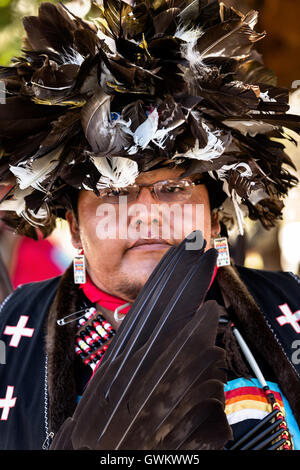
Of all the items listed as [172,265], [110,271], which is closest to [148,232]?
[110,271]

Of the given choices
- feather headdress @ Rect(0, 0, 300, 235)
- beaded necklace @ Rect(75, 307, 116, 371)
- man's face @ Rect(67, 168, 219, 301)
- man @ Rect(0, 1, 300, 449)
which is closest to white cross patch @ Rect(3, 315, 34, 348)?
man @ Rect(0, 1, 300, 449)

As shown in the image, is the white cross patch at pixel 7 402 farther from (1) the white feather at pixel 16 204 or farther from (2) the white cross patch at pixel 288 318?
(2) the white cross patch at pixel 288 318

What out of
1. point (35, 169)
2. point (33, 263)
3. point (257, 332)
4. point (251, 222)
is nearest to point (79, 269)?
point (35, 169)

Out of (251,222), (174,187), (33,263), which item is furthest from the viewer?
(33,263)

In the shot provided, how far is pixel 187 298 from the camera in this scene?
55.2 inches

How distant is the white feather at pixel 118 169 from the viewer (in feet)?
6.37

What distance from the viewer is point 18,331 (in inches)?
93.7

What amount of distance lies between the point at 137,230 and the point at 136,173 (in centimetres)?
22

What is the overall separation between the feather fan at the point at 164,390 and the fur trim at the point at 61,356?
600 millimetres

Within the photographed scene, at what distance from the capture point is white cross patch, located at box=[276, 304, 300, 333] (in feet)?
7.30

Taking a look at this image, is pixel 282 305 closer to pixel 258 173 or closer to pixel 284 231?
pixel 258 173

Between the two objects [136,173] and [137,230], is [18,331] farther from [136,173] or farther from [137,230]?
[136,173]

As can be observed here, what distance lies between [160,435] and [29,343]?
1.13 m

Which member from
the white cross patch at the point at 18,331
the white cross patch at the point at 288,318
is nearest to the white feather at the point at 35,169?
the white cross patch at the point at 18,331
